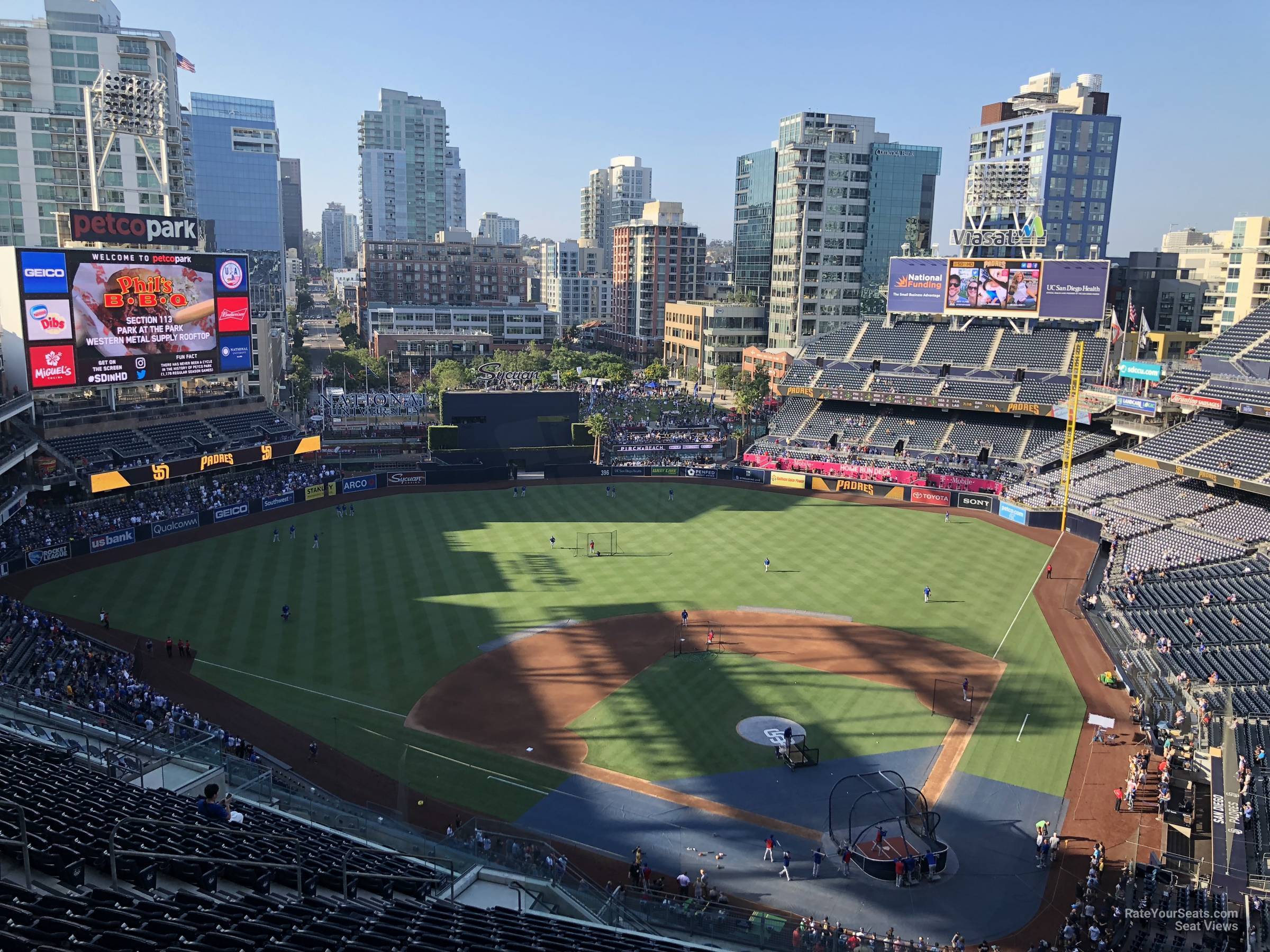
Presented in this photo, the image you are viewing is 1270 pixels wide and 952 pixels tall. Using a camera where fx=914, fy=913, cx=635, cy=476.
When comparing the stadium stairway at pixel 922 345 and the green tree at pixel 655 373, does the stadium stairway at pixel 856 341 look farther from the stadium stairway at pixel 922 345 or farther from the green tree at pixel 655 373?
the green tree at pixel 655 373

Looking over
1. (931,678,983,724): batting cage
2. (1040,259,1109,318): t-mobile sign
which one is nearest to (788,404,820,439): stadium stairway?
(1040,259,1109,318): t-mobile sign

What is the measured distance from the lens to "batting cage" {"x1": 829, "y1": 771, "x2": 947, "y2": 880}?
26.1 m

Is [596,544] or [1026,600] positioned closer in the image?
[1026,600]

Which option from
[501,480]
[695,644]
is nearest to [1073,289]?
[501,480]

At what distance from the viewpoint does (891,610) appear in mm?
46531

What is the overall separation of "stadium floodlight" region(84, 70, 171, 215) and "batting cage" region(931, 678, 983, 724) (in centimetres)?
6101

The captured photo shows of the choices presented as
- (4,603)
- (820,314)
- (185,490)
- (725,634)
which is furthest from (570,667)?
(820,314)

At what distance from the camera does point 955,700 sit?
3644 cm

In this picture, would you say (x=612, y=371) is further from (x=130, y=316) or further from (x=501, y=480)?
(x=130, y=316)

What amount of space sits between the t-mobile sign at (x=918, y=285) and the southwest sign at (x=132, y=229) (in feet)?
188

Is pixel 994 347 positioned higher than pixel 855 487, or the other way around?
pixel 994 347

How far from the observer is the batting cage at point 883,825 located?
26.1m

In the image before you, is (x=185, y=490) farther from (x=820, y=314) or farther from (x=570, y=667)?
(x=820, y=314)
